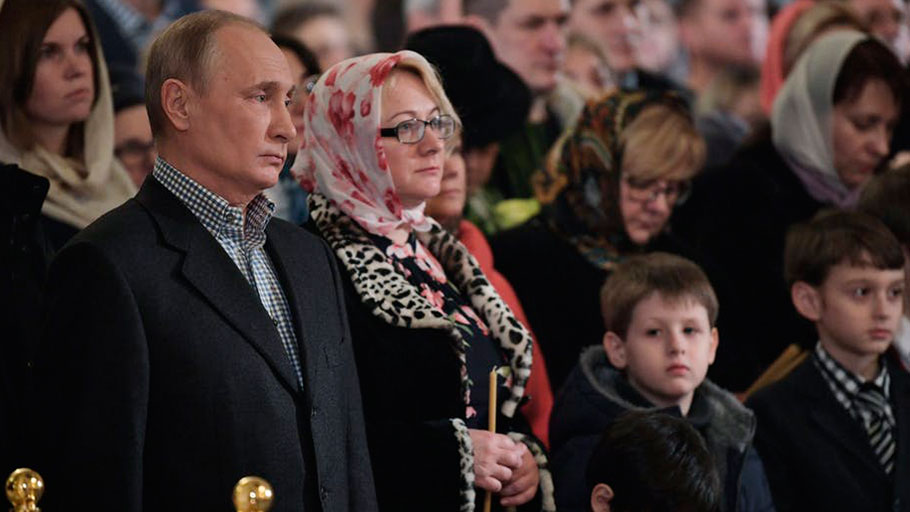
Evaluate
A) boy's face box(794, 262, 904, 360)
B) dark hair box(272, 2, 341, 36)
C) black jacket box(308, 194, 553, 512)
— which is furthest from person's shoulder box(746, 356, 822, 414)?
dark hair box(272, 2, 341, 36)

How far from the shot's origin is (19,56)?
4285 mm

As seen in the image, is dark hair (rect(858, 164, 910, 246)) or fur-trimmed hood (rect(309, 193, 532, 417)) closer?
fur-trimmed hood (rect(309, 193, 532, 417))

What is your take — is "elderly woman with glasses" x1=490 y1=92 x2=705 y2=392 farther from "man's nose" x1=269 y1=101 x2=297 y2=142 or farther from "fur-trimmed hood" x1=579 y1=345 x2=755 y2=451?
"man's nose" x1=269 y1=101 x2=297 y2=142

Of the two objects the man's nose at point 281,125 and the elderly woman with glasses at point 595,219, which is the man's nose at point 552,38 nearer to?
the elderly woman with glasses at point 595,219

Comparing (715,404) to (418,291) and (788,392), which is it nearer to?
(788,392)

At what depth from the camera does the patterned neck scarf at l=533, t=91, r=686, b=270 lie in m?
5.07

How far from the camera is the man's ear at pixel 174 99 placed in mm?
3230

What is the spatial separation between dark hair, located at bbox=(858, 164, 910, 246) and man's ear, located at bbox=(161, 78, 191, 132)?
268 cm

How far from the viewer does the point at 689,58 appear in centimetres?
799

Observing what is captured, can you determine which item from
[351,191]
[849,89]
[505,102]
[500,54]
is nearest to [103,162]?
[351,191]

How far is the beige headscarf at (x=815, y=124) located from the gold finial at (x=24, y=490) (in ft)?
12.2

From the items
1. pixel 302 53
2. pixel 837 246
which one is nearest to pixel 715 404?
pixel 837 246

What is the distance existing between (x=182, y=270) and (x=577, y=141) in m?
2.39

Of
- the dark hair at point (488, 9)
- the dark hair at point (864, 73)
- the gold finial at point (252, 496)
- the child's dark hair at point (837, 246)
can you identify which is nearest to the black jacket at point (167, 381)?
the gold finial at point (252, 496)
